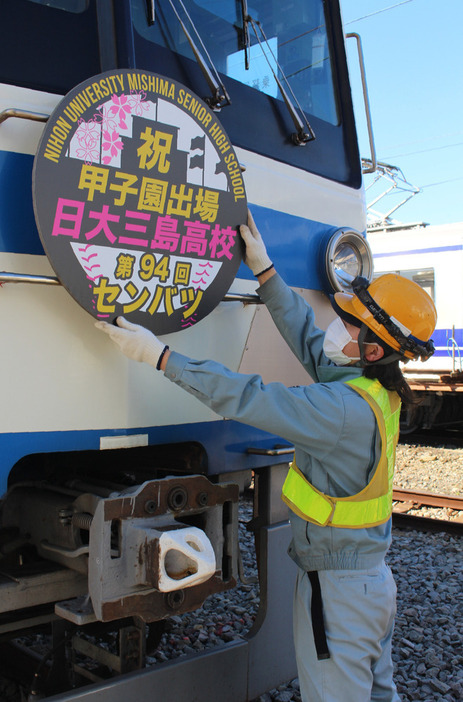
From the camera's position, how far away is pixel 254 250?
244 cm

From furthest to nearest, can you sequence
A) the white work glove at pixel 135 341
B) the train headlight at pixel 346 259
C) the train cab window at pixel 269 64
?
the train headlight at pixel 346 259
the train cab window at pixel 269 64
the white work glove at pixel 135 341

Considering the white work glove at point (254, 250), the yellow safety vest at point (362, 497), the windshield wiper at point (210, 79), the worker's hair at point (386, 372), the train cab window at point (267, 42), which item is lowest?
the yellow safety vest at point (362, 497)

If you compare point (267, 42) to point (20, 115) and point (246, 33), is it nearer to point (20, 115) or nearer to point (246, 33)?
point (246, 33)

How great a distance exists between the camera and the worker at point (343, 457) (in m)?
2.05

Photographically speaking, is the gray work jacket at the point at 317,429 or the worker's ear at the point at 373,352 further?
the worker's ear at the point at 373,352

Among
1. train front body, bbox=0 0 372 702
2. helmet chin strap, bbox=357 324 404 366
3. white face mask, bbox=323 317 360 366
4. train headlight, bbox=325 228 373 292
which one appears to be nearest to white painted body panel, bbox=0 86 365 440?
train front body, bbox=0 0 372 702

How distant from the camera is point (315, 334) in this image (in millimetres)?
2695

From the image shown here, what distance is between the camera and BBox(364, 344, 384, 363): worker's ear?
89.4 inches

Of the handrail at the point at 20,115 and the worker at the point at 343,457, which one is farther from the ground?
the handrail at the point at 20,115

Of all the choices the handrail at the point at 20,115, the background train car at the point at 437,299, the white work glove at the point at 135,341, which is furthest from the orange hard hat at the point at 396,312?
the background train car at the point at 437,299

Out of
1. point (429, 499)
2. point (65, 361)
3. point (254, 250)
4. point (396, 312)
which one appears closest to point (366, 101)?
point (254, 250)

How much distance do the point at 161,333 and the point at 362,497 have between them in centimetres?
85

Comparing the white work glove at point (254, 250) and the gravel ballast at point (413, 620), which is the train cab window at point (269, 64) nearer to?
the white work glove at point (254, 250)

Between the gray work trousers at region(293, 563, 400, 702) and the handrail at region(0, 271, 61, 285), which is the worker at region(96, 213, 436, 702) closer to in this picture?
the gray work trousers at region(293, 563, 400, 702)
